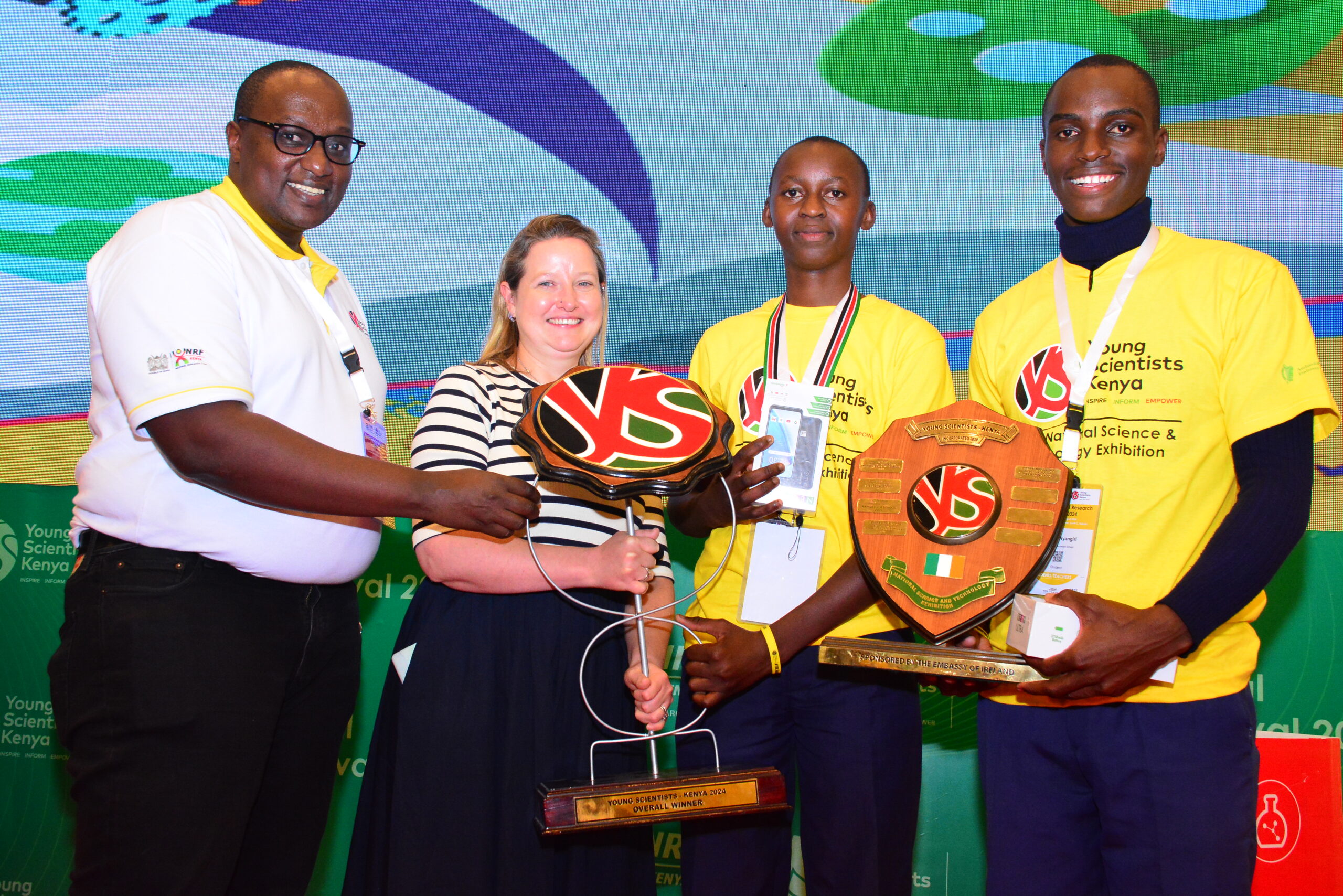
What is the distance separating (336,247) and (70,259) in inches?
43.3

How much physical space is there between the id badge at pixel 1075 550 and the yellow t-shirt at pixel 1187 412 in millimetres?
38

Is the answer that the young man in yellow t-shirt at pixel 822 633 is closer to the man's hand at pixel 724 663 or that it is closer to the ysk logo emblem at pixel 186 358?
the man's hand at pixel 724 663

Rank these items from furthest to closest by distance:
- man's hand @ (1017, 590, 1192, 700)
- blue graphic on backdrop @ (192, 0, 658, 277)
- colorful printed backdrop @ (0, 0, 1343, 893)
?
1. blue graphic on backdrop @ (192, 0, 658, 277)
2. colorful printed backdrop @ (0, 0, 1343, 893)
3. man's hand @ (1017, 590, 1192, 700)

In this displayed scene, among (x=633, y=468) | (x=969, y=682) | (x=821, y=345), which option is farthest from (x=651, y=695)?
(x=821, y=345)

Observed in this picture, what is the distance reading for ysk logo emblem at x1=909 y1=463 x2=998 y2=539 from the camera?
5.38 feet

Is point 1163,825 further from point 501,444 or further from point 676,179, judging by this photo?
point 676,179

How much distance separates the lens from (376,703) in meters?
3.17

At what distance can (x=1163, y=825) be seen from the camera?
5.07 ft

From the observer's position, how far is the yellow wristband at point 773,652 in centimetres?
182

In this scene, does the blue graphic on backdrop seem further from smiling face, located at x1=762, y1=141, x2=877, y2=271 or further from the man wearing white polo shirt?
the man wearing white polo shirt

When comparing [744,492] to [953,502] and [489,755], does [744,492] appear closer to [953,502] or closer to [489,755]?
[953,502]

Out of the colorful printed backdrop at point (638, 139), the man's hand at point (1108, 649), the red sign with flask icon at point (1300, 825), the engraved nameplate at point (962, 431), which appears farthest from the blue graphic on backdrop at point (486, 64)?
the red sign with flask icon at point (1300, 825)

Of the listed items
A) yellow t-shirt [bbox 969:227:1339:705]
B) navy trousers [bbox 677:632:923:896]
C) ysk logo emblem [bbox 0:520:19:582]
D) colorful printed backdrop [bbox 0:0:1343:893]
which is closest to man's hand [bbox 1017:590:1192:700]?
yellow t-shirt [bbox 969:227:1339:705]

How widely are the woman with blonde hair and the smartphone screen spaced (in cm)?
30
